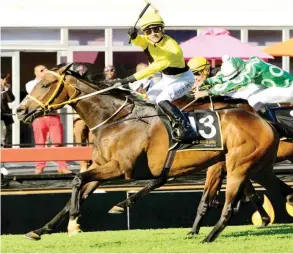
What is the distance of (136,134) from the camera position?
377 inches

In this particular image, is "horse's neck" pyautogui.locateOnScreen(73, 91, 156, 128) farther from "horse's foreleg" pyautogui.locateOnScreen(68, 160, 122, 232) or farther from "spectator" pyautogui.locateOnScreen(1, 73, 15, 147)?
"spectator" pyautogui.locateOnScreen(1, 73, 15, 147)

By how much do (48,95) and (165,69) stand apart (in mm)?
1064

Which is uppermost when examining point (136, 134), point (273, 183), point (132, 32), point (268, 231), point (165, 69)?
point (132, 32)

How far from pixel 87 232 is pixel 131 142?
5.54ft

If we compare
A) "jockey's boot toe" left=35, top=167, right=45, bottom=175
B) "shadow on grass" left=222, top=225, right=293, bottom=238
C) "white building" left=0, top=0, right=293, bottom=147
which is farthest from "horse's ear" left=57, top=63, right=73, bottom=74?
"white building" left=0, top=0, right=293, bottom=147

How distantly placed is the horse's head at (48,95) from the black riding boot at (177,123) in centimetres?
83

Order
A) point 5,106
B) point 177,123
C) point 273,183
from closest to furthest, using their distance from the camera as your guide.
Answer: point 177,123 < point 273,183 < point 5,106

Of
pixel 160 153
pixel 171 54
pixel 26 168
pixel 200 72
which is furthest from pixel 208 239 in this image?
pixel 26 168

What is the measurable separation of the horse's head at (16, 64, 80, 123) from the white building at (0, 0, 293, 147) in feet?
18.0

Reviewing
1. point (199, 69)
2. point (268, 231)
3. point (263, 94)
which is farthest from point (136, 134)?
point (199, 69)

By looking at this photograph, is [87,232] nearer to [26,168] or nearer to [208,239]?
[208,239]

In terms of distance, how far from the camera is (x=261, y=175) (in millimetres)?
10281

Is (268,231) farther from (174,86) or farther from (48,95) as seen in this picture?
(48,95)

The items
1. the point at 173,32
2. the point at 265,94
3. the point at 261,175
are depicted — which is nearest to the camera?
the point at 261,175
